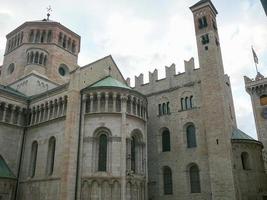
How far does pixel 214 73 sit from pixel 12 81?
25279 millimetres

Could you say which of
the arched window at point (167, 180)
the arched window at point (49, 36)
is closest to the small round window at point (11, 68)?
the arched window at point (49, 36)

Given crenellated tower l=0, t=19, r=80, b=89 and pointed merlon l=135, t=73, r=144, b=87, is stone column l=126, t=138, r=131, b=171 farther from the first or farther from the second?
crenellated tower l=0, t=19, r=80, b=89

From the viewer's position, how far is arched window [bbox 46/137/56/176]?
25.1 m

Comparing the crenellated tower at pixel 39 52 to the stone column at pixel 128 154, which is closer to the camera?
the stone column at pixel 128 154

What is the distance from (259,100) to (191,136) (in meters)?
22.9

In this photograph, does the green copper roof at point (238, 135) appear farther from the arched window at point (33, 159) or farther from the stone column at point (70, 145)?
the arched window at point (33, 159)

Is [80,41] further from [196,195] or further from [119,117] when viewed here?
[196,195]

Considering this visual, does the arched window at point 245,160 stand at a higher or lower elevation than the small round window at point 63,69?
lower

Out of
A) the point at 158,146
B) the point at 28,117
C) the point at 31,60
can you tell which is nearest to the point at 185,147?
the point at 158,146

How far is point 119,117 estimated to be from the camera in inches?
972

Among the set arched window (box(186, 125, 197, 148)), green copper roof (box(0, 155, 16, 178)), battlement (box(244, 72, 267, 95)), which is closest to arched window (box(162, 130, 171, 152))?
arched window (box(186, 125, 197, 148))

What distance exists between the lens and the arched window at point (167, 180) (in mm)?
28469

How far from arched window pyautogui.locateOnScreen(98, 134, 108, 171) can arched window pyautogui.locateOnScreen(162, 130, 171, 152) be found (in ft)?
28.6

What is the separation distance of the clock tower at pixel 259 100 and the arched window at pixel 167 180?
20.9 m
